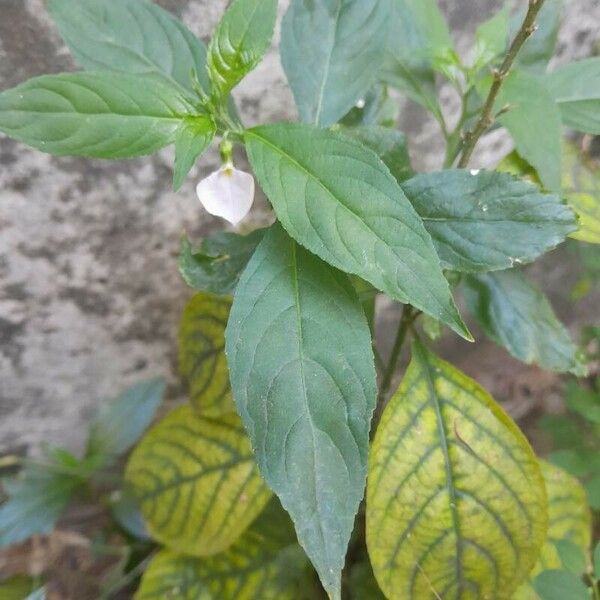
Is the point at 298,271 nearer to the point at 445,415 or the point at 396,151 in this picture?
the point at 396,151

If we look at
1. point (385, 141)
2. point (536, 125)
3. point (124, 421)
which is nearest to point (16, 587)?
point (124, 421)

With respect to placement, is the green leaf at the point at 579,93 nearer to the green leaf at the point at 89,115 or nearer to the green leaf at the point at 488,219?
the green leaf at the point at 488,219

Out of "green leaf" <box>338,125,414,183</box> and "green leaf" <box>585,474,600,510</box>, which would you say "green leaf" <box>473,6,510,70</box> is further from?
"green leaf" <box>585,474,600,510</box>

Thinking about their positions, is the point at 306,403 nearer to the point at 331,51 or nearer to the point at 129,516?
the point at 331,51

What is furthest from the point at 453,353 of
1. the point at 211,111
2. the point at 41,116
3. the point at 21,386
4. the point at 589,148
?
the point at 41,116

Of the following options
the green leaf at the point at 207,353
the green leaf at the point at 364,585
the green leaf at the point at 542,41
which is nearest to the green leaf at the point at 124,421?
the green leaf at the point at 207,353

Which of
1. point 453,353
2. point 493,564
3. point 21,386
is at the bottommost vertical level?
point 21,386
